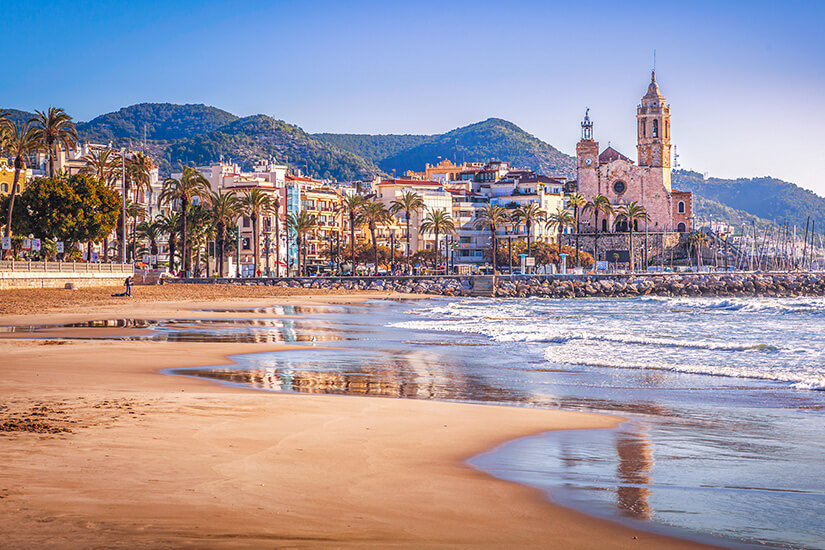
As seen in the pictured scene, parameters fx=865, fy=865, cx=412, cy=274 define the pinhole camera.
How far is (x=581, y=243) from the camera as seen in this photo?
13200cm

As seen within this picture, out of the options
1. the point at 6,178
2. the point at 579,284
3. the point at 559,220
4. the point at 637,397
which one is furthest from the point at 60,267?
the point at 559,220

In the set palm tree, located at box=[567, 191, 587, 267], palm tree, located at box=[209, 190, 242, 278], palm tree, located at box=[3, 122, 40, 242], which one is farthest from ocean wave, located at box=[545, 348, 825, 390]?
palm tree, located at box=[567, 191, 587, 267]

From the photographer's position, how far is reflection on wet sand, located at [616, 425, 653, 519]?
6.54m

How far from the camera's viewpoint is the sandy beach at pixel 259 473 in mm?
5426

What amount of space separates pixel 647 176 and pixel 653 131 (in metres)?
8.36

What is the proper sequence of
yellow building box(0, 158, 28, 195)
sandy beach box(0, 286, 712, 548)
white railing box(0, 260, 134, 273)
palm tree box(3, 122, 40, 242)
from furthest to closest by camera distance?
yellow building box(0, 158, 28, 195) → palm tree box(3, 122, 40, 242) → white railing box(0, 260, 134, 273) → sandy beach box(0, 286, 712, 548)

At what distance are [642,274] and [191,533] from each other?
102 m

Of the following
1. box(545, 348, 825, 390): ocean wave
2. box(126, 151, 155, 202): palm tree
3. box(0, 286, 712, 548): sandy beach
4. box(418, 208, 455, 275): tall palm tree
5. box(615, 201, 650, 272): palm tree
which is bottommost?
box(545, 348, 825, 390): ocean wave

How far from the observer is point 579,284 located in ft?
304

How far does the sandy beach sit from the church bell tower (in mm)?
131687

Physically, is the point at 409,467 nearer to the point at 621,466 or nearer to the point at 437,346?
the point at 621,466

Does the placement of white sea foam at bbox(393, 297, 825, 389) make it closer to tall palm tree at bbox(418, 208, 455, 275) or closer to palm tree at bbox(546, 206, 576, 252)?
tall palm tree at bbox(418, 208, 455, 275)

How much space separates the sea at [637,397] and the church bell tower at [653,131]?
110509mm

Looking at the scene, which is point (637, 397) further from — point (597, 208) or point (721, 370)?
point (597, 208)
